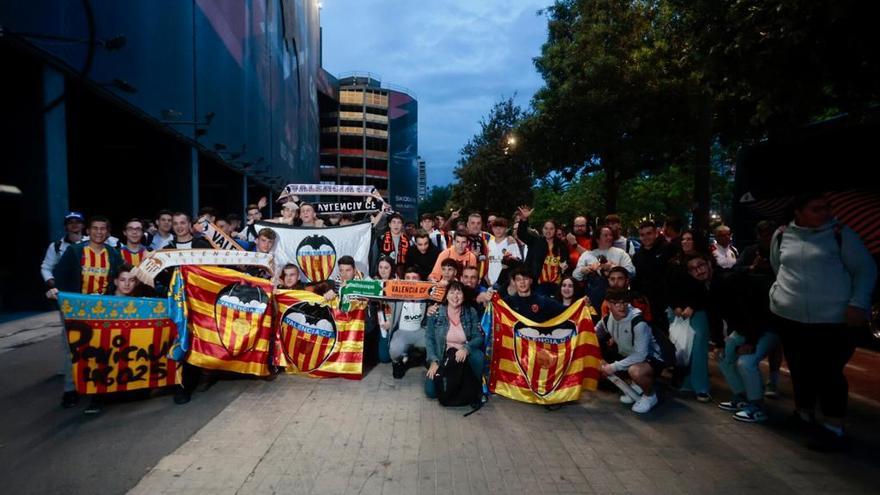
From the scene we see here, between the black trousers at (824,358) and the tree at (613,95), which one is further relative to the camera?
the tree at (613,95)

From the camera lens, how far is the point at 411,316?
6.07 m

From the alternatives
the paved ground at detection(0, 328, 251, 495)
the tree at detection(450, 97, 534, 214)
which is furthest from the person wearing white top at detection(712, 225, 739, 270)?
the tree at detection(450, 97, 534, 214)

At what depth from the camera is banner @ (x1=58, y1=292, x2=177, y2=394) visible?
14.4 ft

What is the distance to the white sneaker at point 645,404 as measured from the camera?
15.3ft

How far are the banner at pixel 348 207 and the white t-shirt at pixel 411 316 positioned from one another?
2.83 meters

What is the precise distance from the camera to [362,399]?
195 inches

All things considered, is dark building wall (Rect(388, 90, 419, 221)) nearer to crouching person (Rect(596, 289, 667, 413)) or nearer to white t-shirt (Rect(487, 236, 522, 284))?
white t-shirt (Rect(487, 236, 522, 284))

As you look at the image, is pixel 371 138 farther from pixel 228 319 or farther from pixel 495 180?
pixel 228 319

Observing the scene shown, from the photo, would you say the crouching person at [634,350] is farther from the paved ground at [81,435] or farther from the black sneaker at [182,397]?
the black sneaker at [182,397]

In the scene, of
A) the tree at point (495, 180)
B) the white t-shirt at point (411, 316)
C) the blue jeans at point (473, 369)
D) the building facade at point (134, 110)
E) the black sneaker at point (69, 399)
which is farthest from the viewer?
the tree at point (495, 180)

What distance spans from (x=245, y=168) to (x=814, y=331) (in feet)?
75.4

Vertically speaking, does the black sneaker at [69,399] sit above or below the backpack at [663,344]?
below

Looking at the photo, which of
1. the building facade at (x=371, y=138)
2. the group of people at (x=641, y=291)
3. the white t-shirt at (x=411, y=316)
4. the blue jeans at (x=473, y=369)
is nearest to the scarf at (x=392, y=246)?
the group of people at (x=641, y=291)

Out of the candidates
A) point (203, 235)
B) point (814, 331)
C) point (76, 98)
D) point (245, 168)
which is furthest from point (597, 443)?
point (245, 168)
